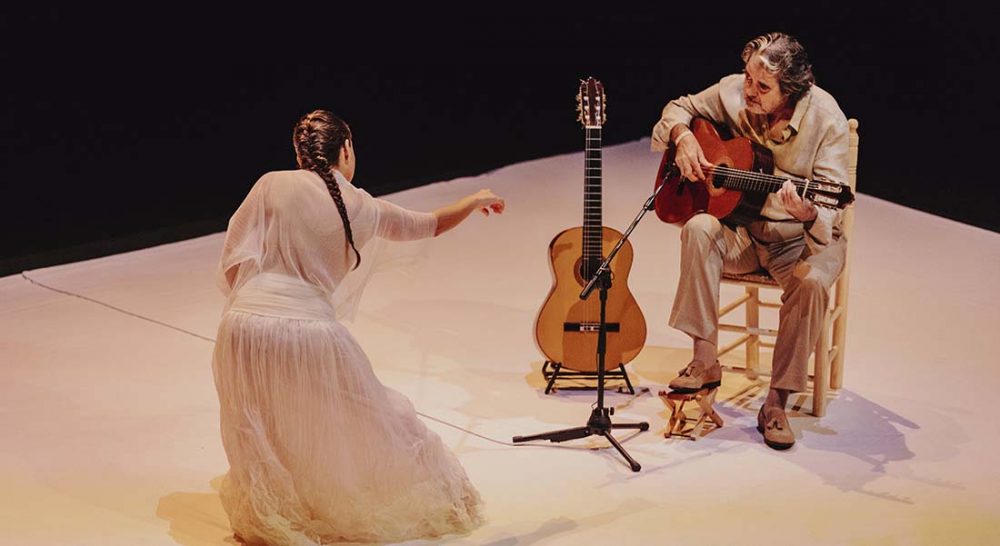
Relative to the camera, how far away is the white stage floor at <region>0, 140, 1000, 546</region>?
326cm

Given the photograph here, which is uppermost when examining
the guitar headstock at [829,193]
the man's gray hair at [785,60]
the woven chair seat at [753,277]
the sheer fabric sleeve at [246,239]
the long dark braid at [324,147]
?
the man's gray hair at [785,60]

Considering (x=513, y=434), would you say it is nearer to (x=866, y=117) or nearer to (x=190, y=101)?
(x=190, y=101)

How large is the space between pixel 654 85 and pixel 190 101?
3.45m

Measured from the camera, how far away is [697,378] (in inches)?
155

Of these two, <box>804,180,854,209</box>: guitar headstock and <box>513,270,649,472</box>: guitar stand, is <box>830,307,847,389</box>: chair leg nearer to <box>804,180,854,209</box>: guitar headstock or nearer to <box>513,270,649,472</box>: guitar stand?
<box>804,180,854,209</box>: guitar headstock

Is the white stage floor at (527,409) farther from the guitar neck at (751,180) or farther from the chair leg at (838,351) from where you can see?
the guitar neck at (751,180)

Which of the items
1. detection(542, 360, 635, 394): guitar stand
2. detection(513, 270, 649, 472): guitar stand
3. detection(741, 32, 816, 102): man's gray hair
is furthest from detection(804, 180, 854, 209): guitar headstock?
detection(542, 360, 635, 394): guitar stand

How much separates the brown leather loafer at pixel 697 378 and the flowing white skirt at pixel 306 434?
1108mm

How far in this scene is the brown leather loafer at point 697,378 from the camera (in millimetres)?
3896

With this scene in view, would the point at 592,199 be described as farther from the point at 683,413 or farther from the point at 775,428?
the point at 775,428

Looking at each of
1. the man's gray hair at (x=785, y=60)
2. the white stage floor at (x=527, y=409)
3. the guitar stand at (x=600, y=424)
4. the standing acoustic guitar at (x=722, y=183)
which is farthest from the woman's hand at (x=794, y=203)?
the white stage floor at (x=527, y=409)

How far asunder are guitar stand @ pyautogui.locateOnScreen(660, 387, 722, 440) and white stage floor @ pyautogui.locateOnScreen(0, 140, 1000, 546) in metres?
0.06

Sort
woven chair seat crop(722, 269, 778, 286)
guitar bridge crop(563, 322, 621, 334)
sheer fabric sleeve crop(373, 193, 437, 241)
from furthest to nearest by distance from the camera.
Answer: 1. guitar bridge crop(563, 322, 621, 334)
2. woven chair seat crop(722, 269, 778, 286)
3. sheer fabric sleeve crop(373, 193, 437, 241)

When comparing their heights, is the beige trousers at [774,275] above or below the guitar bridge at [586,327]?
above
